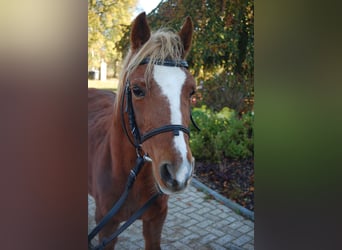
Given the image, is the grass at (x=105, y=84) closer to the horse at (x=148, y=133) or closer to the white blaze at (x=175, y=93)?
the horse at (x=148, y=133)

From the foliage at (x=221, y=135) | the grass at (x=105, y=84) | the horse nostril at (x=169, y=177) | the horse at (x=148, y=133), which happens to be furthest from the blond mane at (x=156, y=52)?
the foliage at (x=221, y=135)

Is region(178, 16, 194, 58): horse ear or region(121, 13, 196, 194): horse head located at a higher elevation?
region(178, 16, 194, 58): horse ear

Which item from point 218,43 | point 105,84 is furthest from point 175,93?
point 218,43

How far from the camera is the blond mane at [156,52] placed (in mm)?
1116

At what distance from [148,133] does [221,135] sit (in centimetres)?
113

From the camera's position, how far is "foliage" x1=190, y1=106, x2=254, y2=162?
6.28 ft

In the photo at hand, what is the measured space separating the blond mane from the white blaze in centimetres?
4

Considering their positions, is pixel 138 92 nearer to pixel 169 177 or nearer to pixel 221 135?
pixel 169 177

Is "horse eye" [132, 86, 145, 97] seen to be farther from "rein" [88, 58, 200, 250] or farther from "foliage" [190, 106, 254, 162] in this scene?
"foliage" [190, 106, 254, 162]

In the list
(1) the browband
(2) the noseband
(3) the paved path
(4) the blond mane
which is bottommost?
(3) the paved path

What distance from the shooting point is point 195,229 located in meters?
1.65

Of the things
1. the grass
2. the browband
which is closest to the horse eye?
the browband

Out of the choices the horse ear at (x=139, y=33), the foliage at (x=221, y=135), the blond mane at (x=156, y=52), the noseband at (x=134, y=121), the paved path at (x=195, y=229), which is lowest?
the paved path at (x=195, y=229)
